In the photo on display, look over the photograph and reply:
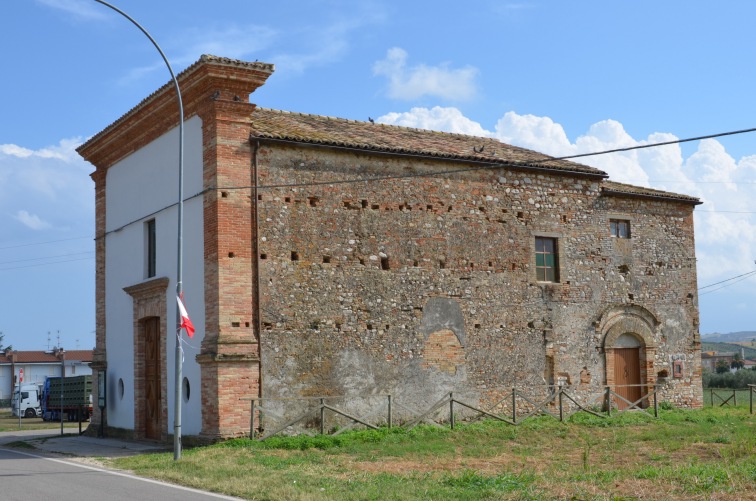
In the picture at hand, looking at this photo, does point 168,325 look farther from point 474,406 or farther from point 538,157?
point 538,157

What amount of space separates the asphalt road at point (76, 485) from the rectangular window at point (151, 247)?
232 inches

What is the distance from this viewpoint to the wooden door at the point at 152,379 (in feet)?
65.2

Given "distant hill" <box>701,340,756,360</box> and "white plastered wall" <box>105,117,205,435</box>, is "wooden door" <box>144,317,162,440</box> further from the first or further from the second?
"distant hill" <box>701,340,756,360</box>

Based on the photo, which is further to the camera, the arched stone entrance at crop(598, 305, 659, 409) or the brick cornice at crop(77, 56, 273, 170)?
the arched stone entrance at crop(598, 305, 659, 409)

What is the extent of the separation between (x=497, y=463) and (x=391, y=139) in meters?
9.44

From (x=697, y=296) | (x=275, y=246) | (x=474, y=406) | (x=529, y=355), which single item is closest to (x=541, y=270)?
(x=529, y=355)

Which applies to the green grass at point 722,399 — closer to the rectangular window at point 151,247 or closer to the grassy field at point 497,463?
the grassy field at point 497,463

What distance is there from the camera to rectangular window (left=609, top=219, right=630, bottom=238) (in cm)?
2328

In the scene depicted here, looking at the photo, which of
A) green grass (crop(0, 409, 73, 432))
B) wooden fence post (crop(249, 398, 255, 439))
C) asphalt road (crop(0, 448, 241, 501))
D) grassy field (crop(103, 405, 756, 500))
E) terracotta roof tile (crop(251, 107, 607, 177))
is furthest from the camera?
green grass (crop(0, 409, 73, 432))

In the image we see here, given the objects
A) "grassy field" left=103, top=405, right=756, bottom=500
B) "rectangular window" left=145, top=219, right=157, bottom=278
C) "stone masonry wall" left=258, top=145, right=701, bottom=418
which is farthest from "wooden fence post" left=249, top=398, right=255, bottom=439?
"rectangular window" left=145, top=219, right=157, bottom=278

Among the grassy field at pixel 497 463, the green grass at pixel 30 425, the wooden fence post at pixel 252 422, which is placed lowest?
the green grass at pixel 30 425

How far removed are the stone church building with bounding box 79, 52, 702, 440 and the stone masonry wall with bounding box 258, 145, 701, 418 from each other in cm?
5

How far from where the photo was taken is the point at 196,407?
17.5m

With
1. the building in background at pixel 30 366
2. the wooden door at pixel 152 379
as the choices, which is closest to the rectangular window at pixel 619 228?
the wooden door at pixel 152 379
